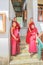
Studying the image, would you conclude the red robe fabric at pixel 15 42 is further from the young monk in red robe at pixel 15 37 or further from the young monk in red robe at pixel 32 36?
the young monk in red robe at pixel 32 36

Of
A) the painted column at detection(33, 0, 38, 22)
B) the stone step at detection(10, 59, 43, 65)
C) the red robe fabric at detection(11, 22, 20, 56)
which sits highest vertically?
the painted column at detection(33, 0, 38, 22)

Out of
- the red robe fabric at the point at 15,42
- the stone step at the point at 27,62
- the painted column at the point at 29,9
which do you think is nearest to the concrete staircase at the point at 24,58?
the stone step at the point at 27,62

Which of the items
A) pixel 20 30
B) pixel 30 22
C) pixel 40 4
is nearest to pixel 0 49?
pixel 20 30

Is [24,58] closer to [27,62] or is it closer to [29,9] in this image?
[27,62]

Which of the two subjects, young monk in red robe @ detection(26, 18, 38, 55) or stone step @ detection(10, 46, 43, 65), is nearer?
stone step @ detection(10, 46, 43, 65)

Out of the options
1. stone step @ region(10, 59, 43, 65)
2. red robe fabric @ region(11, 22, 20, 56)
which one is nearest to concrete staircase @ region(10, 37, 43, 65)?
stone step @ region(10, 59, 43, 65)

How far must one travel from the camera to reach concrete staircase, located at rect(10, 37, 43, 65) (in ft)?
11.3

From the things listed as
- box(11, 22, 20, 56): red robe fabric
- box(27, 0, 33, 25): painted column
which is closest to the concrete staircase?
box(11, 22, 20, 56): red robe fabric

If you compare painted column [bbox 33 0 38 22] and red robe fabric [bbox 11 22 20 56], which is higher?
painted column [bbox 33 0 38 22]

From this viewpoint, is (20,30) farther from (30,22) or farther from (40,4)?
(40,4)

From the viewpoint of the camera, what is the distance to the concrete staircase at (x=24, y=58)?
3430 mm

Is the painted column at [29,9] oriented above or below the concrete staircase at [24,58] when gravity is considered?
above

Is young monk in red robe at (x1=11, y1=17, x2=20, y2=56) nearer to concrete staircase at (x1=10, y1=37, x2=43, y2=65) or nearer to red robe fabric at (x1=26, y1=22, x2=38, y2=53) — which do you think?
concrete staircase at (x1=10, y1=37, x2=43, y2=65)

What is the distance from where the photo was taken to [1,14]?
327 cm
